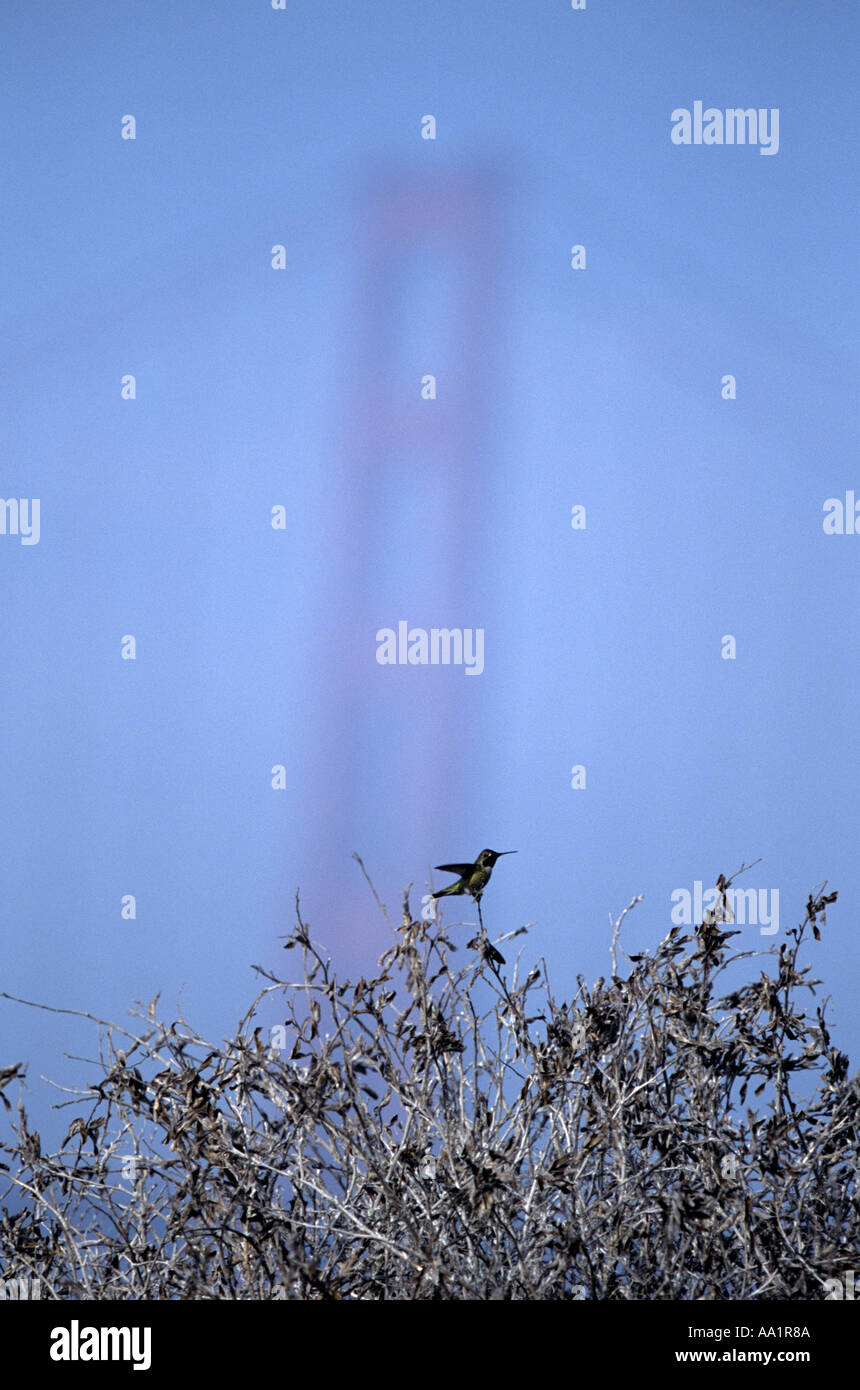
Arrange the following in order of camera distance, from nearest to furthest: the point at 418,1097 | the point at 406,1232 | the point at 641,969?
the point at 406,1232, the point at 418,1097, the point at 641,969

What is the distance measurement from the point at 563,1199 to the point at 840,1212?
0.57m

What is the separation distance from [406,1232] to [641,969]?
2.41ft

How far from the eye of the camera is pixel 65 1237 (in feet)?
8.17

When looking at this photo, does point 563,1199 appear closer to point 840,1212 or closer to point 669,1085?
point 669,1085

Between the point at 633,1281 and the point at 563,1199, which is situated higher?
the point at 563,1199

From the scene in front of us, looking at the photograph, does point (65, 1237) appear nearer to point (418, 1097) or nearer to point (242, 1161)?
point (242, 1161)
